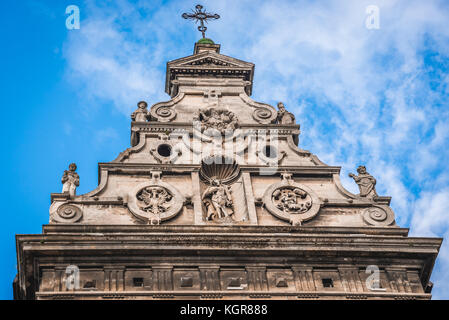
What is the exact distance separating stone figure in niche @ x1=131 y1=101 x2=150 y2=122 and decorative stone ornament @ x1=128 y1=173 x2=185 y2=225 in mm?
3169

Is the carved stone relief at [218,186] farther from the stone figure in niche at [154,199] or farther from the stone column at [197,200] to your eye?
the stone figure in niche at [154,199]

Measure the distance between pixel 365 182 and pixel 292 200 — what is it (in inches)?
93.1

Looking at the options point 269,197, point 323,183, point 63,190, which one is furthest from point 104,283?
point 323,183

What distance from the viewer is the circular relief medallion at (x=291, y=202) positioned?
25.3 meters

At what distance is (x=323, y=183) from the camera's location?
26828 mm

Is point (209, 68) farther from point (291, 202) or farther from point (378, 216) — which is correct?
point (378, 216)

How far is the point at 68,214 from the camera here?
80.6 ft

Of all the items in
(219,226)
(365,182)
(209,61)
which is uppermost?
(209,61)

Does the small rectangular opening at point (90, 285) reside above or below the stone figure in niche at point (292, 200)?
below

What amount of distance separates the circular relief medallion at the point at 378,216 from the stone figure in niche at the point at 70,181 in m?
7.84

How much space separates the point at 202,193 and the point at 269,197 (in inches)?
72.6

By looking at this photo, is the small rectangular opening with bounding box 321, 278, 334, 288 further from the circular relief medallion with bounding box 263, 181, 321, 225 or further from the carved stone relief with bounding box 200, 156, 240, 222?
the carved stone relief with bounding box 200, 156, 240, 222

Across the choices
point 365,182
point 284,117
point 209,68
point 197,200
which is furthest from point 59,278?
point 209,68

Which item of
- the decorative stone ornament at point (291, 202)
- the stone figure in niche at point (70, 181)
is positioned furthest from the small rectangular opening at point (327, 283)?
the stone figure in niche at point (70, 181)
